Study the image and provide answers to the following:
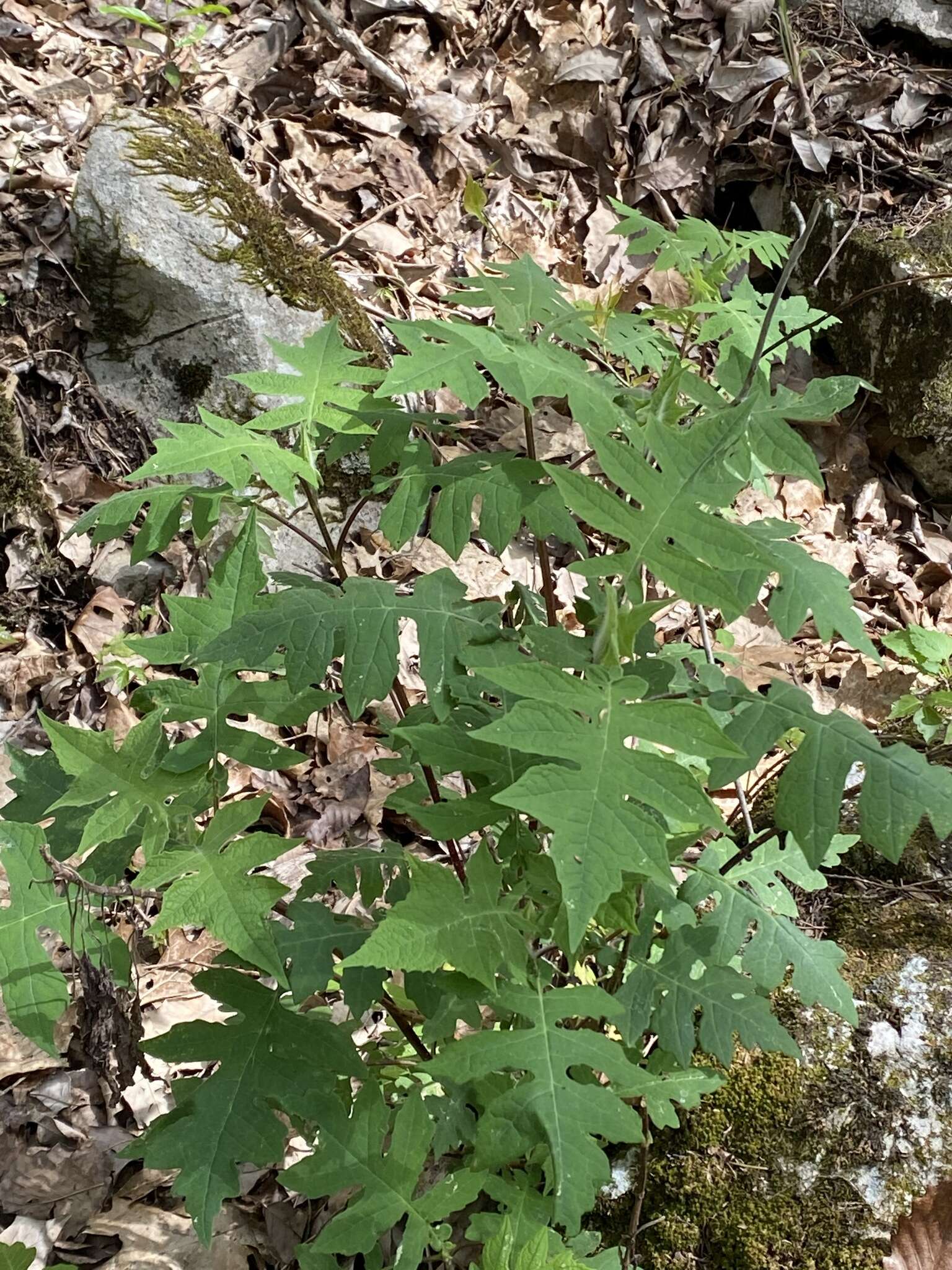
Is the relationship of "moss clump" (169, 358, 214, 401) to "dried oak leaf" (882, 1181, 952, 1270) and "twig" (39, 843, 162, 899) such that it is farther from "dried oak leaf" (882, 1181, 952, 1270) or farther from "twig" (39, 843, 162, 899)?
"dried oak leaf" (882, 1181, 952, 1270)

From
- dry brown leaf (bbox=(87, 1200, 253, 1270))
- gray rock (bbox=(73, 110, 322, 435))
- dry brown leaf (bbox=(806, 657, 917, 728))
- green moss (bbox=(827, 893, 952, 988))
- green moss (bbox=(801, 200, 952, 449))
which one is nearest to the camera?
dry brown leaf (bbox=(87, 1200, 253, 1270))

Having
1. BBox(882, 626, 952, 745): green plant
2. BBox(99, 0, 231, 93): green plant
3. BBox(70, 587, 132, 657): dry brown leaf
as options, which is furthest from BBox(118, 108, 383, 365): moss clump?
BBox(882, 626, 952, 745): green plant

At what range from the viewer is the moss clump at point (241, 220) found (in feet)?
12.7

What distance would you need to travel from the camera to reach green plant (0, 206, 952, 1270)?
4.22 ft

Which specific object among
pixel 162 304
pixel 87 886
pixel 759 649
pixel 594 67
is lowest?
pixel 759 649

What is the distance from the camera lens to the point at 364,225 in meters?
4.50

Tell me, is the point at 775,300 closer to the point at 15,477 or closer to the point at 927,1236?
the point at 927,1236

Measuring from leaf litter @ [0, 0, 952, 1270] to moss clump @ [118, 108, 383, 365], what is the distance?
1.25 ft

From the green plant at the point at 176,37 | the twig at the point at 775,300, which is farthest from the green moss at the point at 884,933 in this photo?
the green plant at the point at 176,37

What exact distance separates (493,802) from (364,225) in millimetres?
3882

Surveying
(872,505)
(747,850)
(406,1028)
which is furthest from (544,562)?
(872,505)

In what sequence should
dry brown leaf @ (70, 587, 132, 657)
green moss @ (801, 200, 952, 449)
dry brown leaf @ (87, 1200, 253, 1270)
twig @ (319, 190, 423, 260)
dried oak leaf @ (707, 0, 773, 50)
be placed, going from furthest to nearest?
dried oak leaf @ (707, 0, 773, 50) → twig @ (319, 190, 423, 260) → green moss @ (801, 200, 952, 449) → dry brown leaf @ (70, 587, 132, 657) → dry brown leaf @ (87, 1200, 253, 1270)

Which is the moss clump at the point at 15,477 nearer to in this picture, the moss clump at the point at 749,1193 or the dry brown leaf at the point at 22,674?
the dry brown leaf at the point at 22,674

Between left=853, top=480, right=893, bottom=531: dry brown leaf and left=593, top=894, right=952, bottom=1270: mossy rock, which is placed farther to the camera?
left=853, top=480, right=893, bottom=531: dry brown leaf
